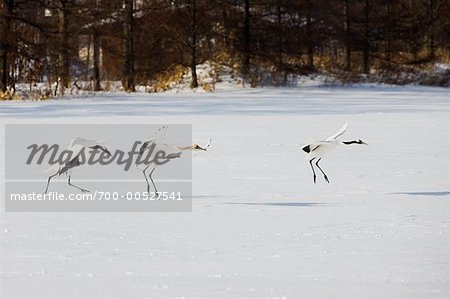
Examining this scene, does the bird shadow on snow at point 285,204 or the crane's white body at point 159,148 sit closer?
the crane's white body at point 159,148

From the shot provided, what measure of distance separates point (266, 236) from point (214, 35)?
28.4m

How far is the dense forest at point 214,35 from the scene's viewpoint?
30172 mm

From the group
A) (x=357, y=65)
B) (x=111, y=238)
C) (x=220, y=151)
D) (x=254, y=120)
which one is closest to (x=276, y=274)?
(x=111, y=238)

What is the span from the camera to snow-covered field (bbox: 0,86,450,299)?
5.62m

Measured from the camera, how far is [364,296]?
17.6 ft

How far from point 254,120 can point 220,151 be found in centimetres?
601

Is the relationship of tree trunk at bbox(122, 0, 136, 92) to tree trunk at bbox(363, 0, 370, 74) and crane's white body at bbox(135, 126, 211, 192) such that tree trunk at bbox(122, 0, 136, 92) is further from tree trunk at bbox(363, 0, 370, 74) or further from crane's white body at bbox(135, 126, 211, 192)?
crane's white body at bbox(135, 126, 211, 192)

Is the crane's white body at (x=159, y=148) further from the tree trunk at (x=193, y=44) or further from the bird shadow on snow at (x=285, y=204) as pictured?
the tree trunk at (x=193, y=44)

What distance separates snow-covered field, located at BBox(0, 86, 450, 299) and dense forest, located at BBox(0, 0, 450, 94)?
58.0ft

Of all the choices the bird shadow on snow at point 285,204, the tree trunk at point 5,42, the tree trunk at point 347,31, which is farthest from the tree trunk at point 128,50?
the bird shadow on snow at point 285,204

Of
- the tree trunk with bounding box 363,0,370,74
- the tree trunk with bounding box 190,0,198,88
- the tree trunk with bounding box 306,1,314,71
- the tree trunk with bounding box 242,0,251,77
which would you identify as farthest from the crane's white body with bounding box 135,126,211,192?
the tree trunk with bounding box 363,0,370,74

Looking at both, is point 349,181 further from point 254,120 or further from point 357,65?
point 357,65

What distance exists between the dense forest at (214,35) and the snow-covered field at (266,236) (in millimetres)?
17677

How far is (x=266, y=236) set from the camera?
7070mm
